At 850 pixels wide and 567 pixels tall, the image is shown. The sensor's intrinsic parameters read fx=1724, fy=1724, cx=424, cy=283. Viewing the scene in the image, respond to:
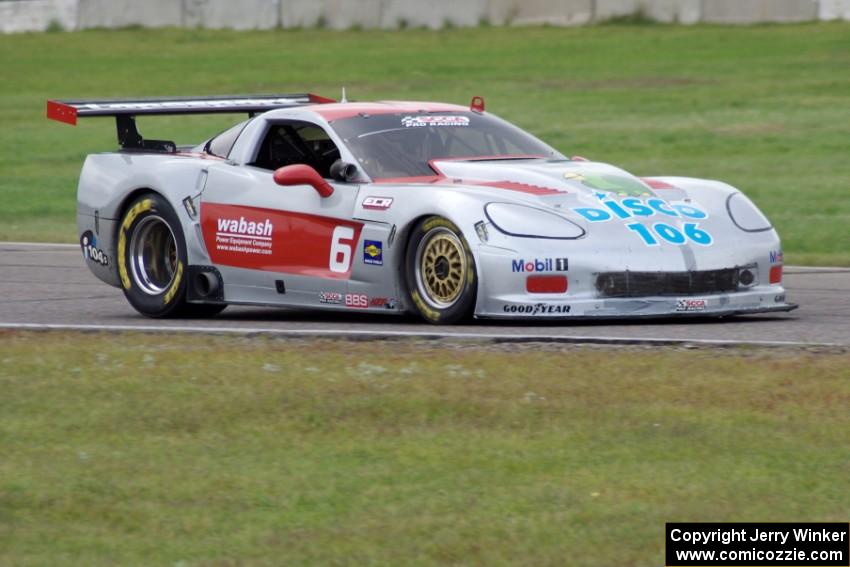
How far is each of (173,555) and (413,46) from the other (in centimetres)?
2976

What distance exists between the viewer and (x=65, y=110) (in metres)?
10.8

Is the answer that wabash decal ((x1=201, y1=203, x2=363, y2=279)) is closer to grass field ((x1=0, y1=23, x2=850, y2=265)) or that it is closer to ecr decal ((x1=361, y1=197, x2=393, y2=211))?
ecr decal ((x1=361, y1=197, x2=393, y2=211))

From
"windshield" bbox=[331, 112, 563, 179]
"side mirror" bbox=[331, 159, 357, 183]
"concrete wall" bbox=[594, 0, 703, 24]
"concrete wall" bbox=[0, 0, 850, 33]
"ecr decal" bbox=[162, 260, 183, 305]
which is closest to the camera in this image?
"side mirror" bbox=[331, 159, 357, 183]

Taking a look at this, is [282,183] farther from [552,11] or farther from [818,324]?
[552,11]

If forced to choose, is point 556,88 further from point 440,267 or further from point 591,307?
point 591,307

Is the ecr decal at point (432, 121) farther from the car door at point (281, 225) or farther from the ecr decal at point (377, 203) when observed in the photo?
the ecr decal at point (377, 203)

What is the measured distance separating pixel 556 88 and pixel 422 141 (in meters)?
18.7

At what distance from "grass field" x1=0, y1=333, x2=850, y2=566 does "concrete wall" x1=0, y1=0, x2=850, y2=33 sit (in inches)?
987

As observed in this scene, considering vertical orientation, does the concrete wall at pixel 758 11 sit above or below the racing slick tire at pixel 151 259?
above

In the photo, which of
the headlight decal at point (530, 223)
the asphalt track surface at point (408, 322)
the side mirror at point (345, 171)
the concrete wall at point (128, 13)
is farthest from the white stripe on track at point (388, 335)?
the concrete wall at point (128, 13)

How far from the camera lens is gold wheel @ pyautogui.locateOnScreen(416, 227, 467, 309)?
352 inches

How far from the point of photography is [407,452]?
237 inches

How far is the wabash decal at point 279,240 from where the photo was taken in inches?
375

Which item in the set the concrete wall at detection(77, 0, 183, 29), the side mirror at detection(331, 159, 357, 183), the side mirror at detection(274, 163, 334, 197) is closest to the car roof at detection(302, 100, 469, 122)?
the side mirror at detection(331, 159, 357, 183)
